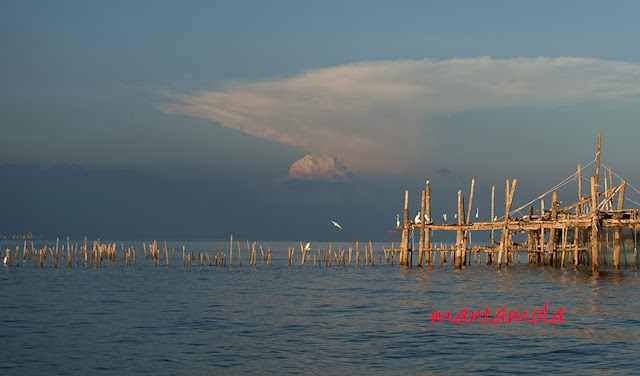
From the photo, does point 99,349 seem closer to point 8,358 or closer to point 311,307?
point 8,358

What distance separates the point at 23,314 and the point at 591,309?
2403 cm

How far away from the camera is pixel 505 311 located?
98.1ft

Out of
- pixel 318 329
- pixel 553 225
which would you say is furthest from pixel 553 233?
pixel 318 329

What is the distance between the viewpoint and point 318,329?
2550cm

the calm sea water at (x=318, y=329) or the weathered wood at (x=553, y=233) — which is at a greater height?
the weathered wood at (x=553, y=233)

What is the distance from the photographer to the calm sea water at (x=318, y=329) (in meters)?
19.3

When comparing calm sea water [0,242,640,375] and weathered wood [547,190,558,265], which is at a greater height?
weathered wood [547,190,558,265]

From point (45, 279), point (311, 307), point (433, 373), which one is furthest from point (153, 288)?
point (433, 373)

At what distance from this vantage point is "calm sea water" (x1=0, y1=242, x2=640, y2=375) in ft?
63.4

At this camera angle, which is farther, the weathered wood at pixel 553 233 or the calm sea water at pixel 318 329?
the weathered wood at pixel 553 233

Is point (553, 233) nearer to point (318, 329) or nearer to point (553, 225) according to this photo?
point (553, 225)

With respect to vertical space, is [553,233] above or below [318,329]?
Result: above

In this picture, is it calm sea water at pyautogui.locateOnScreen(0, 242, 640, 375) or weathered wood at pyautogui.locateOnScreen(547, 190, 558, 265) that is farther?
weathered wood at pyautogui.locateOnScreen(547, 190, 558, 265)

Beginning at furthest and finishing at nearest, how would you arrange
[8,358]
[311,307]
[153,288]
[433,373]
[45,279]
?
1. [45,279]
2. [153,288]
3. [311,307]
4. [8,358]
5. [433,373]
